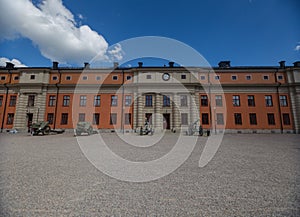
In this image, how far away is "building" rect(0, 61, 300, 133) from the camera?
76.3ft

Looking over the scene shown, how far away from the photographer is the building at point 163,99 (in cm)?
2327

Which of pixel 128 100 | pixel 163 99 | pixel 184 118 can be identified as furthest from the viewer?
pixel 128 100

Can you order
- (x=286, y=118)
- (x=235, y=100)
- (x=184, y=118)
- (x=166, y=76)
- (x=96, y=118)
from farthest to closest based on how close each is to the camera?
(x=166, y=76)
(x=235, y=100)
(x=96, y=118)
(x=184, y=118)
(x=286, y=118)

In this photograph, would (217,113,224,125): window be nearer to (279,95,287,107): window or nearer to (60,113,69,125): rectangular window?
(279,95,287,107): window

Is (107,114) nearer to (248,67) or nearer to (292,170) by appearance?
(292,170)

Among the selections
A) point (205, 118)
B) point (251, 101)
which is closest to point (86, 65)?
point (205, 118)

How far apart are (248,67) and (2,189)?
30344 mm

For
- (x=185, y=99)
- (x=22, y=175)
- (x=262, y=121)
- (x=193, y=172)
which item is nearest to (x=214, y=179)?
(x=193, y=172)

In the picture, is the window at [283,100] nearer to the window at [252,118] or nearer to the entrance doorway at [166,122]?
the window at [252,118]

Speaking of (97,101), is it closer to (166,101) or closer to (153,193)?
(166,101)

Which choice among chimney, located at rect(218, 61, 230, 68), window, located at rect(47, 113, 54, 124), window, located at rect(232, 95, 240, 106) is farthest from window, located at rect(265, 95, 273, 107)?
window, located at rect(47, 113, 54, 124)

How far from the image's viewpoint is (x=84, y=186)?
3549mm

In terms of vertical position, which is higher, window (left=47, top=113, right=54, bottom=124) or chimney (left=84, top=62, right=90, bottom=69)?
chimney (left=84, top=62, right=90, bottom=69)

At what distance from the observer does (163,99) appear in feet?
79.3
